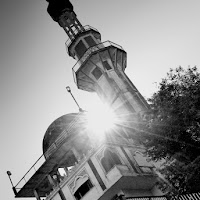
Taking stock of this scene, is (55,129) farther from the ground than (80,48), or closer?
closer

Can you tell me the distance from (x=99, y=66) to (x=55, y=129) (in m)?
8.57

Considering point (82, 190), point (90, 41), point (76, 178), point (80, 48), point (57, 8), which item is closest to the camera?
point (82, 190)

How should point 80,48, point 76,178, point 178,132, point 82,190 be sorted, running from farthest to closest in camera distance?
point 80,48, point 76,178, point 82,190, point 178,132

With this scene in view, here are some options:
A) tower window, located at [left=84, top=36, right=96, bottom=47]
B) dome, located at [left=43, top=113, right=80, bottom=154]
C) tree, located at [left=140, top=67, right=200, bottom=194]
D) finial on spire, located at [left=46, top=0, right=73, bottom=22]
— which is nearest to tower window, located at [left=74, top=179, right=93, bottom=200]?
tree, located at [left=140, top=67, right=200, bottom=194]

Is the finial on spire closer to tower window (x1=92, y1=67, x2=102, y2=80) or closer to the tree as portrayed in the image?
tower window (x1=92, y1=67, x2=102, y2=80)

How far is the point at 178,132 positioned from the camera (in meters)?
17.6

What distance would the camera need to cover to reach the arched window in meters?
19.0

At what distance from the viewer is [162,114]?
18.2 meters

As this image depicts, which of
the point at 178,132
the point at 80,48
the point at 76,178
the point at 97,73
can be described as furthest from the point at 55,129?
the point at 178,132

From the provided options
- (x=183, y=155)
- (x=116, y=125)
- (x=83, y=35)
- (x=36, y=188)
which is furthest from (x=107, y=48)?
(x=36, y=188)

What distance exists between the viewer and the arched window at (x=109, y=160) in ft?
62.4

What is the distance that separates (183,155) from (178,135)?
1.43 metres

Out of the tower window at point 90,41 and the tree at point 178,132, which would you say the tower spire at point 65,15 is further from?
the tree at point 178,132

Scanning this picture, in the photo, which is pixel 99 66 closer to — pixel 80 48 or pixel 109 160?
pixel 80 48
